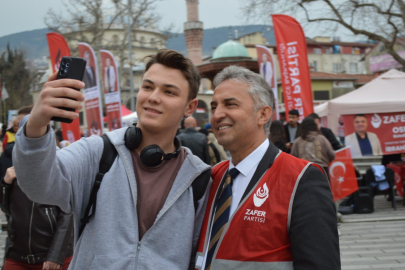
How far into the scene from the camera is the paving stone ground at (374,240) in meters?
5.80

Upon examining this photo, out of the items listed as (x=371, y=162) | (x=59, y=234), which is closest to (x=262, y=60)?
(x=371, y=162)

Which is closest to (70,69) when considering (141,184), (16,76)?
(141,184)

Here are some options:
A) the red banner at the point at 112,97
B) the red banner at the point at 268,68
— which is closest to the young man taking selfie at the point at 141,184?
the red banner at the point at 268,68

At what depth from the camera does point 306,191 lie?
201cm

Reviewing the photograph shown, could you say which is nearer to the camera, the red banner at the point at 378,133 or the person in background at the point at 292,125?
the person in background at the point at 292,125

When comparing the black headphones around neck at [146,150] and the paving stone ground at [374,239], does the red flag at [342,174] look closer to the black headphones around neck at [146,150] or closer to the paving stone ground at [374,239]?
the paving stone ground at [374,239]

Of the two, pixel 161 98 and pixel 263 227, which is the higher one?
pixel 161 98

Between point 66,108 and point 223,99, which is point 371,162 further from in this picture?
point 66,108

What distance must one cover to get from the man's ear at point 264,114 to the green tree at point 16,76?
4458cm

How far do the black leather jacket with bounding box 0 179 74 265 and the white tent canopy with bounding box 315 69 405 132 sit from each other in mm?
8520

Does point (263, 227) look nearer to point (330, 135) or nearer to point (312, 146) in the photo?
point (312, 146)

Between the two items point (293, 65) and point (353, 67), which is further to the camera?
point (353, 67)

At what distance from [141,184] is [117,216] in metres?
0.23

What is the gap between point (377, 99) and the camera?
10.3 m
